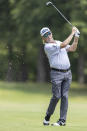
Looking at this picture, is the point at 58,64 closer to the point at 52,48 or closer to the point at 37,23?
the point at 52,48

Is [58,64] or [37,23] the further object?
[37,23]

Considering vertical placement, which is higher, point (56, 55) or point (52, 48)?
point (52, 48)

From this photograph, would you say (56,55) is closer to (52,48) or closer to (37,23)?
(52,48)

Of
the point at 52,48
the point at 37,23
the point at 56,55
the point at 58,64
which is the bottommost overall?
the point at 37,23

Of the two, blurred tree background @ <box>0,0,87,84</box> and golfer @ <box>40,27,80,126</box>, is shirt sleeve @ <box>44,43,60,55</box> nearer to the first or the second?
golfer @ <box>40,27,80,126</box>

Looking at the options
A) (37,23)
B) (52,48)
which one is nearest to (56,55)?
(52,48)

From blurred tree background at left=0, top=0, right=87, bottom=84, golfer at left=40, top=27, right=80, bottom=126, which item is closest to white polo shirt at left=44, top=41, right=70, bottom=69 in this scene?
golfer at left=40, top=27, right=80, bottom=126

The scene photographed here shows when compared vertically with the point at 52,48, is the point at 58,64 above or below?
below

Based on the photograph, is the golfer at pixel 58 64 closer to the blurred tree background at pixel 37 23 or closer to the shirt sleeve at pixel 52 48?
the shirt sleeve at pixel 52 48

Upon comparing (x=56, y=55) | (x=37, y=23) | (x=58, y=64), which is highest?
(x=56, y=55)

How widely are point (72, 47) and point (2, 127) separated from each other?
2168 millimetres

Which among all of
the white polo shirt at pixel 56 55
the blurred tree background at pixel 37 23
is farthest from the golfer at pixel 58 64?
the blurred tree background at pixel 37 23

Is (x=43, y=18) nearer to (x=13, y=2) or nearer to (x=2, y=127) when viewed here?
(x=13, y=2)

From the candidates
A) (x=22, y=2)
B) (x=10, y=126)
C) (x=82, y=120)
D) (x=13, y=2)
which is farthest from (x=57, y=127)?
(x=13, y=2)
